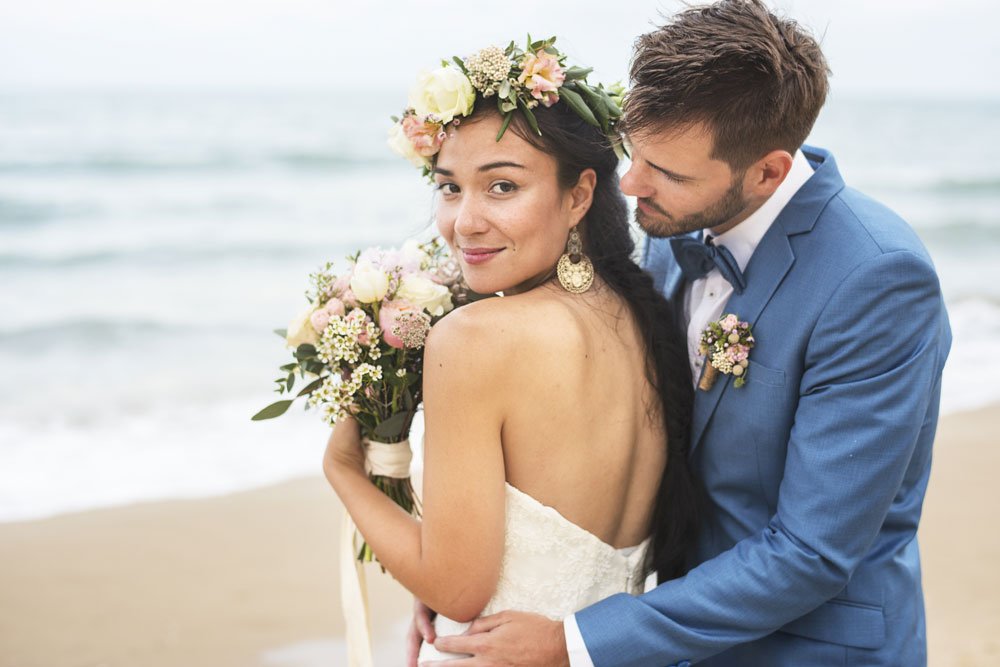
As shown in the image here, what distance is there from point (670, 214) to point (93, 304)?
10.6 metres

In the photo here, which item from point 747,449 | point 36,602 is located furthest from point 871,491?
point 36,602

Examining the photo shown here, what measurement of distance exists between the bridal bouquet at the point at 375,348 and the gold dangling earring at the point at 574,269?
1.36 ft

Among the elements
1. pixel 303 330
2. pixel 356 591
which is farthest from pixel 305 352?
pixel 356 591

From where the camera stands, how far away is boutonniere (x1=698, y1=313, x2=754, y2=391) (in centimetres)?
261

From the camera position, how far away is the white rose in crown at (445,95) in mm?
2576

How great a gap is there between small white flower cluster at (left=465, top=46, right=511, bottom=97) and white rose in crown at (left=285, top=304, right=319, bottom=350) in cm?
85

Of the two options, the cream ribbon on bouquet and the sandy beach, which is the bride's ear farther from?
the sandy beach

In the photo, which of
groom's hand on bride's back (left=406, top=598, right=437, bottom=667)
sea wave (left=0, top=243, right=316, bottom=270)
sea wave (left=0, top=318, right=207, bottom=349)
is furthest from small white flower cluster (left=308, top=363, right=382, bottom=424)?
sea wave (left=0, top=243, right=316, bottom=270)

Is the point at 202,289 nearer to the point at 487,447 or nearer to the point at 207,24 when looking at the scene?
the point at 487,447

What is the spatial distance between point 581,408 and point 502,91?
0.87m

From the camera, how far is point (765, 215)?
2732 millimetres

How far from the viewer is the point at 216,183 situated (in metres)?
19.0

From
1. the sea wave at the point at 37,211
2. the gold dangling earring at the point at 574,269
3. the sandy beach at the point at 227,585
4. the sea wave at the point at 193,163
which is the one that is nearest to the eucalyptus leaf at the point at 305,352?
the gold dangling earring at the point at 574,269

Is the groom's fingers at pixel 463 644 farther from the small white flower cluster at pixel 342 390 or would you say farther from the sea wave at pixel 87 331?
the sea wave at pixel 87 331
